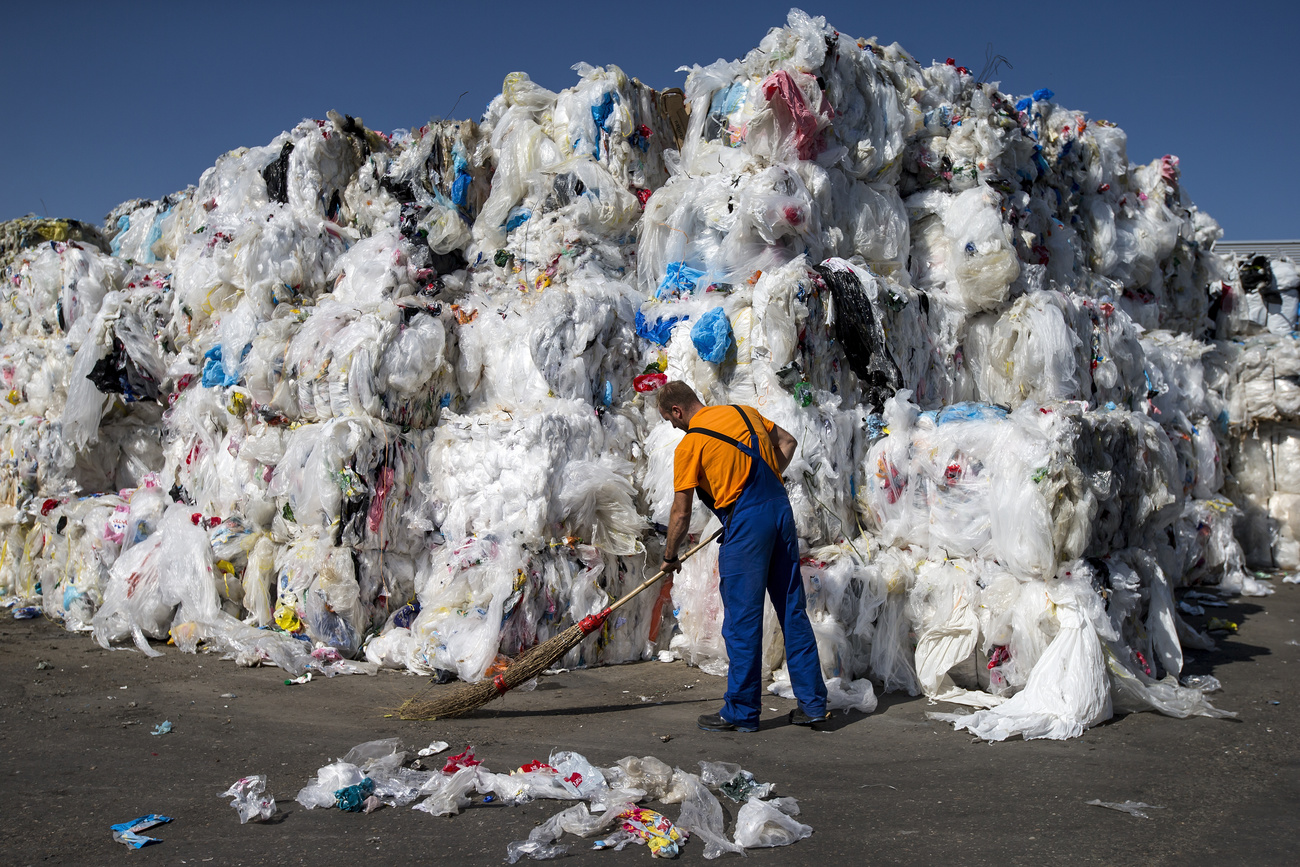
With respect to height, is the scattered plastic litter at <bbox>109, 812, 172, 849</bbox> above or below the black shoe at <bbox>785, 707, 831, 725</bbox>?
below

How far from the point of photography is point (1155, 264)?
22.3ft

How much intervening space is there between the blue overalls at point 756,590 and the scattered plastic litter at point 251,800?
4.95 ft

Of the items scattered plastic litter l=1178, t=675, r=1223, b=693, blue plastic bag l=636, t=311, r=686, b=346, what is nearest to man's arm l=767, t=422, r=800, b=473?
blue plastic bag l=636, t=311, r=686, b=346

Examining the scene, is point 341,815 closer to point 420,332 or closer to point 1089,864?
point 1089,864

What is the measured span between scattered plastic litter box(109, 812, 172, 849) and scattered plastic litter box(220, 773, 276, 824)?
17 cm

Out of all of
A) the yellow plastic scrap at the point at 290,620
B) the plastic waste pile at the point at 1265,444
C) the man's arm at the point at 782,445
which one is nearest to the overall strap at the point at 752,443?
the man's arm at the point at 782,445

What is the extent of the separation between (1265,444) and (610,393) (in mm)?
5415

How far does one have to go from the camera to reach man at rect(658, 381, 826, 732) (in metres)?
3.31

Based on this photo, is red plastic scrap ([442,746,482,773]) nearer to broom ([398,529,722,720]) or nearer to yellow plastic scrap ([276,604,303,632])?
broom ([398,529,722,720])

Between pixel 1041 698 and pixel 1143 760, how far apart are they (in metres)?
0.41

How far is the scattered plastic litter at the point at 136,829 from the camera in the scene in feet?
7.55

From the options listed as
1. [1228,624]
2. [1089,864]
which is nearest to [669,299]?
[1089,864]

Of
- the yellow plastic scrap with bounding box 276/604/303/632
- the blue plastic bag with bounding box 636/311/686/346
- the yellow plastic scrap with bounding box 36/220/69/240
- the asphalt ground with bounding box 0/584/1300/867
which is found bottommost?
the asphalt ground with bounding box 0/584/1300/867

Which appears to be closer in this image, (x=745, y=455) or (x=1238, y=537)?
(x=745, y=455)
